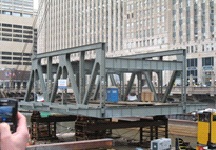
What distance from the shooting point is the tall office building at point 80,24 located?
403ft

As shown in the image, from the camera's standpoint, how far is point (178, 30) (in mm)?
97938

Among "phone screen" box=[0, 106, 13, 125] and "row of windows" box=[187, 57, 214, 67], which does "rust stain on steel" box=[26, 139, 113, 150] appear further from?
"row of windows" box=[187, 57, 214, 67]

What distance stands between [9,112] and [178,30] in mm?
97917

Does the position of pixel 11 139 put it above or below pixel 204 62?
below

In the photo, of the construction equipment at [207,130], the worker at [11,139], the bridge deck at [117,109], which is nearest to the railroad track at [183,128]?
the bridge deck at [117,109]

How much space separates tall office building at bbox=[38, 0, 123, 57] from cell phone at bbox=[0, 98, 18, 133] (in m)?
115


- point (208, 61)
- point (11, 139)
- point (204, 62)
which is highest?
point (208, 61)

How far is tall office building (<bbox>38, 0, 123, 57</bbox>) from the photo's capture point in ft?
403

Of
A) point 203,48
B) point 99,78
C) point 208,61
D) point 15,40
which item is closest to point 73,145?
point 99,78

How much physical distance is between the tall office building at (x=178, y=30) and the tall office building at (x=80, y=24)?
842 cm

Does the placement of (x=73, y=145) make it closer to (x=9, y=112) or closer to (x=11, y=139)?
(x=9, y=112)

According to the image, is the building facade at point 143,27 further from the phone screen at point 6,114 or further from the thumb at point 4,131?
the thumb at point 4,131

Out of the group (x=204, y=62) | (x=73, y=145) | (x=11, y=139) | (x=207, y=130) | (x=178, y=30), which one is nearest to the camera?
(x=11, y=139)

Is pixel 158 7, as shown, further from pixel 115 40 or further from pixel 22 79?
pixel 22 79
